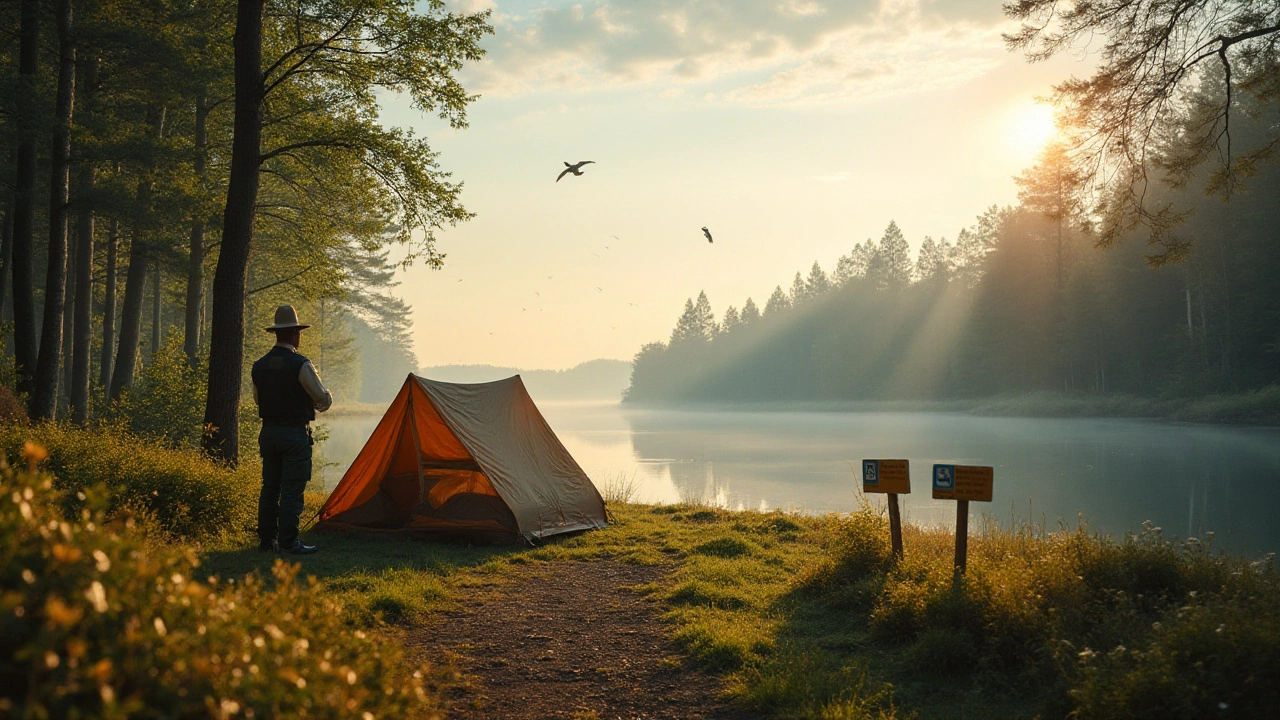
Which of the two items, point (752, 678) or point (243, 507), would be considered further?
point (243, 507)

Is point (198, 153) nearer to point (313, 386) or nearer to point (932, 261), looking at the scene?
point (313, 386)

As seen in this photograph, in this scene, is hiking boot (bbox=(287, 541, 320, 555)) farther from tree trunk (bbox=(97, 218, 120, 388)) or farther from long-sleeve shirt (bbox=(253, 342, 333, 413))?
tree trunk (bbox=(97, 218, 120, 388))

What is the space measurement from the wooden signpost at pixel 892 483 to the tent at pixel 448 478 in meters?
3.75

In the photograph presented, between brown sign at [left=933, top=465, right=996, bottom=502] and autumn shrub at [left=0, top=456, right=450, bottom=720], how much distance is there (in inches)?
180

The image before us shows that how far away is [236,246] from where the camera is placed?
9.02 m

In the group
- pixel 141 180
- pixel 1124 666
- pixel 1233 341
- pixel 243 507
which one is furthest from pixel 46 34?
pixel 1233 341

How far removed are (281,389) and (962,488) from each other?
18.4 feet

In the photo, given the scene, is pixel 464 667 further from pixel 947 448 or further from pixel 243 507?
pixel 947 448

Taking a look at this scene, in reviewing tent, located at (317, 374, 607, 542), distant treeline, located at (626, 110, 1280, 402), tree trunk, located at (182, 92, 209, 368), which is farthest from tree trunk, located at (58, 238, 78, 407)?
distant treeline, located at (626, 110, 1280, 402)

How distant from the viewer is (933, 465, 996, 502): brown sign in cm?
576

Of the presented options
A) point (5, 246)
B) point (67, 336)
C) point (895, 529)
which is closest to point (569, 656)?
point (895, 529)

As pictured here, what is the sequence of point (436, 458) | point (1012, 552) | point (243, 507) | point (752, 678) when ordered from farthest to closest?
point (436, 458) → point (243, 507) → point (1012, 552) → point (752, 678)

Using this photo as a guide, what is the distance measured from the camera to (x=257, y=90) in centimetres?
911

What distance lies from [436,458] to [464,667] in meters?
4.58
